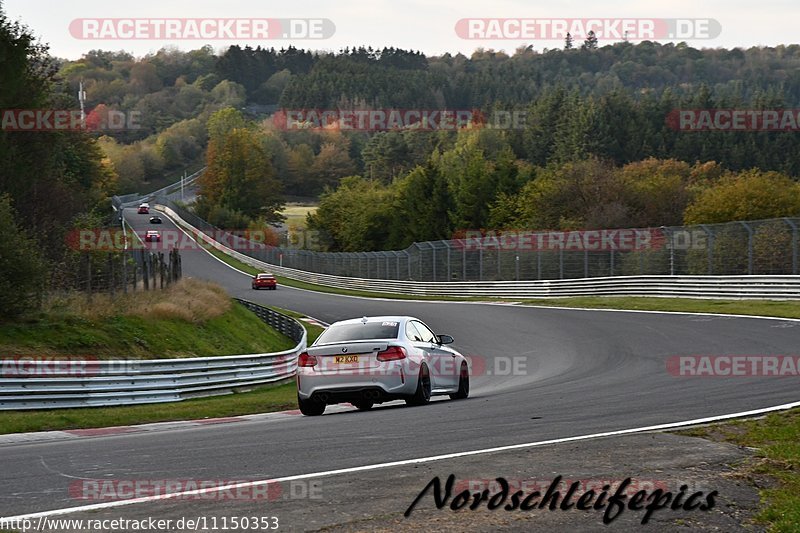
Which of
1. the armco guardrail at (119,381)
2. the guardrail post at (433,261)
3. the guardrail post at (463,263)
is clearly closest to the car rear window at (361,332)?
the armco guardrail at (119,381)

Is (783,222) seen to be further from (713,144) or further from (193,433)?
(713,144)

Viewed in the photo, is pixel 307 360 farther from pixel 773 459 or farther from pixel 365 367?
pixel 773 459

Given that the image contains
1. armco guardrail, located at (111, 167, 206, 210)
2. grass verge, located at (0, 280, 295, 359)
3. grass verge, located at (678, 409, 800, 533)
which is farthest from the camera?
armco guardrail, located at (111, 167, 206, 210)

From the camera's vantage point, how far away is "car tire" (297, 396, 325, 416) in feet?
49.5

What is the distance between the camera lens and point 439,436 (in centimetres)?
1086

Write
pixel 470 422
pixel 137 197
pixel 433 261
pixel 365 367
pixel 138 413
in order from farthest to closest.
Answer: pixel 137 197, pixel 433 261, pixel 138 413, pixel 365 367, pixel 470 422

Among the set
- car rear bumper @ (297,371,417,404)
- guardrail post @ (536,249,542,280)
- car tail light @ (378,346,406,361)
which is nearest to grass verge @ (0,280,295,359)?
car rear bumper @ (297,371,417,404)

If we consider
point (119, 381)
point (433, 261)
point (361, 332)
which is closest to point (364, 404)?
point (361, 332)

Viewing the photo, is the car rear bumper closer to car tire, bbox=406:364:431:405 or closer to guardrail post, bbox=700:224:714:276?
car tire, bbox=406:364:431:405

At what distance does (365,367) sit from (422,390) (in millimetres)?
1093

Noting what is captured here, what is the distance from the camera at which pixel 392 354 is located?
14.7 meters

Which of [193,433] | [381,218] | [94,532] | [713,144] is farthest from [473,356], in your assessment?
[713,144]

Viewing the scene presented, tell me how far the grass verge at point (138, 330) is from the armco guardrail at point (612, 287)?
15.3m

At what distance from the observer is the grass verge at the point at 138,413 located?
15343mm
